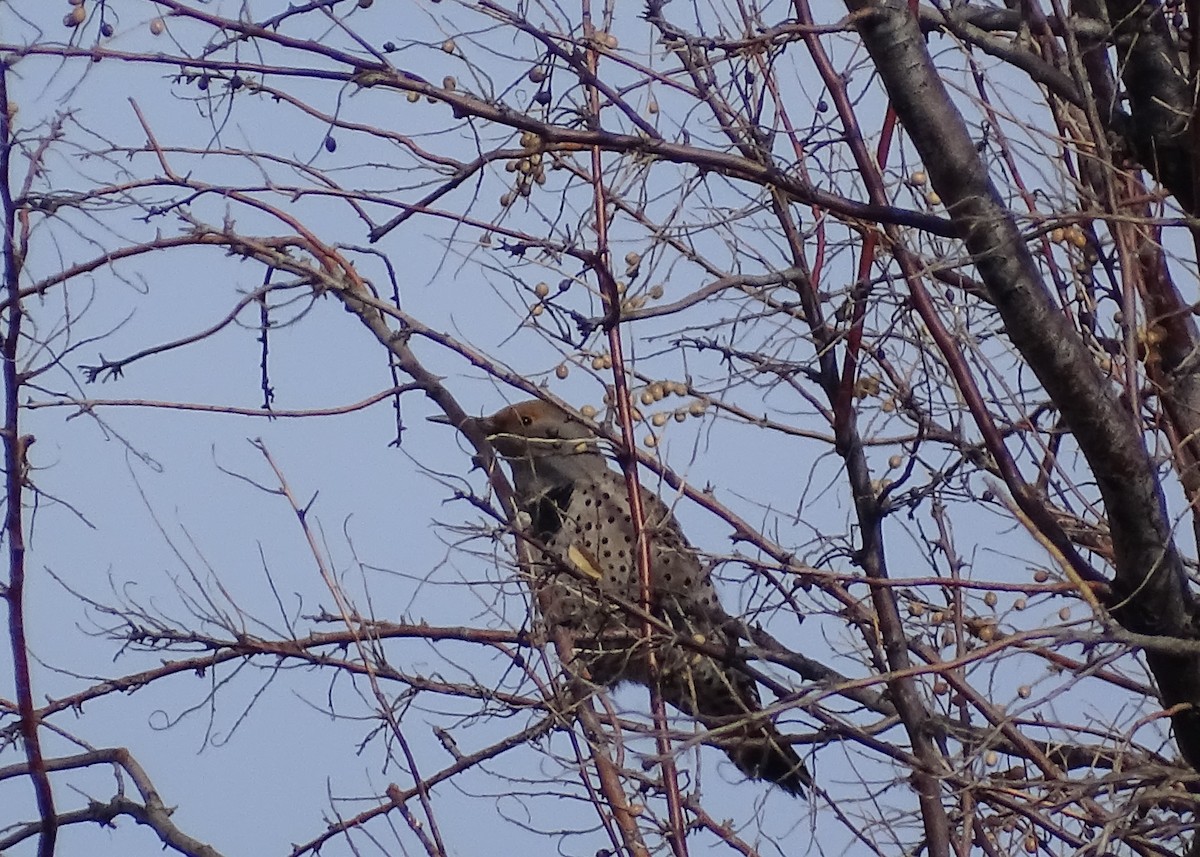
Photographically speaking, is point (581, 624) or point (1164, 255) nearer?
point (1164, 255)

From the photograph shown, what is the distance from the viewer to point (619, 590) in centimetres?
435

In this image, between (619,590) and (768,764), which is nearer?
(619,590)

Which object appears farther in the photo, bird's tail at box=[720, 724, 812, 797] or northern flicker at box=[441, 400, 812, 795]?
bird's tail at box=[720, 724, 812, 797]

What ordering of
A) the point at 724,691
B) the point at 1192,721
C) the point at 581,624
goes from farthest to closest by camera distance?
1. the point at 724,691
2. the point at 581,624
3. the point at 1192,721

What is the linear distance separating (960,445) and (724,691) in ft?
6.19

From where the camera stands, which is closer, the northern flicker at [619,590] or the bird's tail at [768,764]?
the northern flicker at [619,590]

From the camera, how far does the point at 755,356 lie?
3746mm

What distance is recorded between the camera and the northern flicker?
11.5 feet

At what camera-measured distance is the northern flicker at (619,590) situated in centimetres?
351

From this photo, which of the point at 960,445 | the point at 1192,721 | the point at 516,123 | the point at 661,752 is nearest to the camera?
the point at 516,123

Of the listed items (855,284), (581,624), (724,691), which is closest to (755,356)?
(855,284)

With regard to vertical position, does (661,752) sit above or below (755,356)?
below

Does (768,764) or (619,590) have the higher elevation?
(619,590)

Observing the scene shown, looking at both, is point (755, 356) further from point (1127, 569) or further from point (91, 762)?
point (91, 762)
